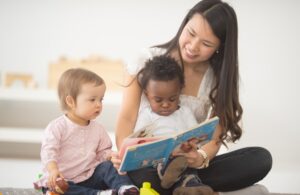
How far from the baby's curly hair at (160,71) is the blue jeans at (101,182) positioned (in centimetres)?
38

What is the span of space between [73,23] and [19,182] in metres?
→ 1.30

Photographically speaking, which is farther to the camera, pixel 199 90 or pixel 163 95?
pixel 199 90

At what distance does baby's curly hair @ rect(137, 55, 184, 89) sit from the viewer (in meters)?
1.63

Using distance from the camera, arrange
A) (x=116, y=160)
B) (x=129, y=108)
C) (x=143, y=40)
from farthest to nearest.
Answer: (x=143, y=40) → (x=129, y=108) → (x=116, y=160)

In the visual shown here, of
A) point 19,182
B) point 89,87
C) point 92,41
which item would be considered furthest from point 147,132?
Answer: point 92,41

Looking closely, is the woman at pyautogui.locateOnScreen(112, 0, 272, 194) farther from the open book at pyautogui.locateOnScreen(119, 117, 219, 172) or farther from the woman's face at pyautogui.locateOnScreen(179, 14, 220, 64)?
the open book at pyautogui.locateOnScreen(119, 117, 219, 172)

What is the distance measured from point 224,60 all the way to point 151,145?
0.59 m

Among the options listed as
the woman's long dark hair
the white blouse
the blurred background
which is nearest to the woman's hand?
the white blouse

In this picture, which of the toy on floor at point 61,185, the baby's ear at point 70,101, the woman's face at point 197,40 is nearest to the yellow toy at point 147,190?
the toy on floor at point 61,185

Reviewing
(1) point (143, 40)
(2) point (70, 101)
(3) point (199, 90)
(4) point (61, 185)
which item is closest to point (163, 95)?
(3) point (199, 90)

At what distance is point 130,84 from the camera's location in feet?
5.65

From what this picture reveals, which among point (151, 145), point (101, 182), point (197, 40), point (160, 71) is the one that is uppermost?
point (197, 40)

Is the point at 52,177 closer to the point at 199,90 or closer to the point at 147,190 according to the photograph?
the point at 147,190

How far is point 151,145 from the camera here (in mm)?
1323
